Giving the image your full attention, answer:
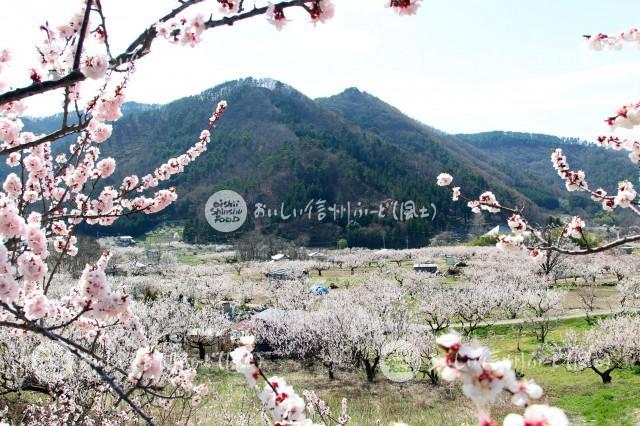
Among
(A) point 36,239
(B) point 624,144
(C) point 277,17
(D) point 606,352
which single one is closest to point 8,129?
(A) point 36,239

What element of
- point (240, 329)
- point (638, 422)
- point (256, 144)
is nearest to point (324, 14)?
point (638, 422)

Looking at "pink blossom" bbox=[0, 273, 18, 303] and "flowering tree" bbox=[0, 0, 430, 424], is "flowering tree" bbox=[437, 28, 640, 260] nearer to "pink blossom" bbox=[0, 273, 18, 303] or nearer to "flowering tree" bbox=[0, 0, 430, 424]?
"flowering tree" bbox=[0, 0, 430, 424]

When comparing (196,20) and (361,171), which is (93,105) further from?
(361,171)


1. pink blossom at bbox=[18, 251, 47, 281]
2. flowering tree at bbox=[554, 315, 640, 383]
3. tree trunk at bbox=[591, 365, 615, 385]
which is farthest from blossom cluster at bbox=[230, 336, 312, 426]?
flowering tree at bbox=[554, 315, 640, 383]

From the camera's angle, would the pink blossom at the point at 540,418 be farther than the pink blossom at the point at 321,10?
No

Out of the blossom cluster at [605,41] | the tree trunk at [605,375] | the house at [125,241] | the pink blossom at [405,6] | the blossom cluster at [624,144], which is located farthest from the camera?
the house at [125,241]

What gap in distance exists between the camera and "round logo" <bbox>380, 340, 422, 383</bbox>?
19.2 m

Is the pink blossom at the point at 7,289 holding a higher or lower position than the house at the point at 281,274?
higher

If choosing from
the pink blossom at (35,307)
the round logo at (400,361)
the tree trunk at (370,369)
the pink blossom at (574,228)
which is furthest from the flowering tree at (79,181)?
the round logo at (400,361)

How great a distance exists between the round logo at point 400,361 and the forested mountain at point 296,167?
62.6m

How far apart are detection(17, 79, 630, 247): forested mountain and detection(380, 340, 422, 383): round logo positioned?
206 ft

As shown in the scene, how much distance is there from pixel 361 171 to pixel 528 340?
96.7 metres

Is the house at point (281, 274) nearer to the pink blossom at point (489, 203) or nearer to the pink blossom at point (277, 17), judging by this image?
the pink blossom at point (489, 203)

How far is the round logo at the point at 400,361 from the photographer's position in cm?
1925
